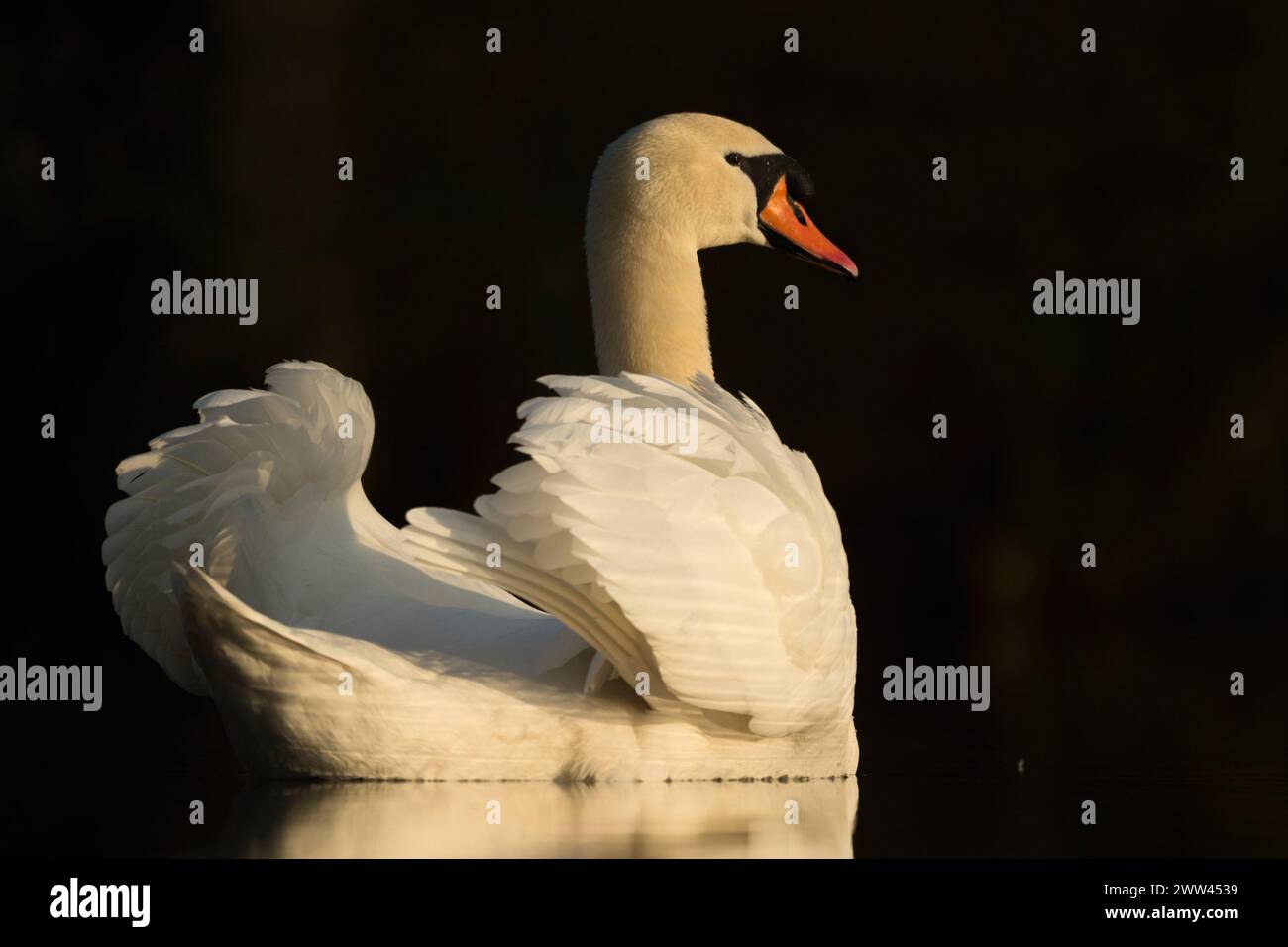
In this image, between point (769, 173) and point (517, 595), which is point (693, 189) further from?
point (517, 595)

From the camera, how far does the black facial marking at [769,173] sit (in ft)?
21.0

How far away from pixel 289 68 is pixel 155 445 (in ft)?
20.8

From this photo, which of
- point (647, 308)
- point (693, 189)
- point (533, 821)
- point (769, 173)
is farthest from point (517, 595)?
point (769, 173)

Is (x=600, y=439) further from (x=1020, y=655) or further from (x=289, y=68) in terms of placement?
(x=289, y=68)

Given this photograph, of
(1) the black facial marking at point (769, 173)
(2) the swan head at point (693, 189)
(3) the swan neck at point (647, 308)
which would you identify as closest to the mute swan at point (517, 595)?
(3) the swan neck at point (647, 308)

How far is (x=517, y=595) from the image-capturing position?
17.0 ft

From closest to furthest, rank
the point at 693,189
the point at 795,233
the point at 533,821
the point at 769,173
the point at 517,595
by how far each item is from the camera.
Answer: the point at 533,821 → the point at 517,595 → the point at 693,189 → the point at 769,173 → the point at 795,233

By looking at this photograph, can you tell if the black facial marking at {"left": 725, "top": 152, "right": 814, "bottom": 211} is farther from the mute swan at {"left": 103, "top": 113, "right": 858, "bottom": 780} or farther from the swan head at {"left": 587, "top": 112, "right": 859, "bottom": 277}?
the mute swan at {"left": 103, "top": 113, "right": 858, "bottom": 780}

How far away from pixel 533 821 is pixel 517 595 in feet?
2.33

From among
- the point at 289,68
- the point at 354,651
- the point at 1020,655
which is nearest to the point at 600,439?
the point at 354,651

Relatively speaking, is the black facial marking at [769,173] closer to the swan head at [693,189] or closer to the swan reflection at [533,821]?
the swan head at [693,189]

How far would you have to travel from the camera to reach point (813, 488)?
5238 millimetres

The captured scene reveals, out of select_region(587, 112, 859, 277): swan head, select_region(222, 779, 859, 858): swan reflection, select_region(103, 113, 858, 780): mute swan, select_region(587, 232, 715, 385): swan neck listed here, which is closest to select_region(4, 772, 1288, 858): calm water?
select_region(222, 779, 859, 858): swan reflection

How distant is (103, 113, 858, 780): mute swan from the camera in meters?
4.74
